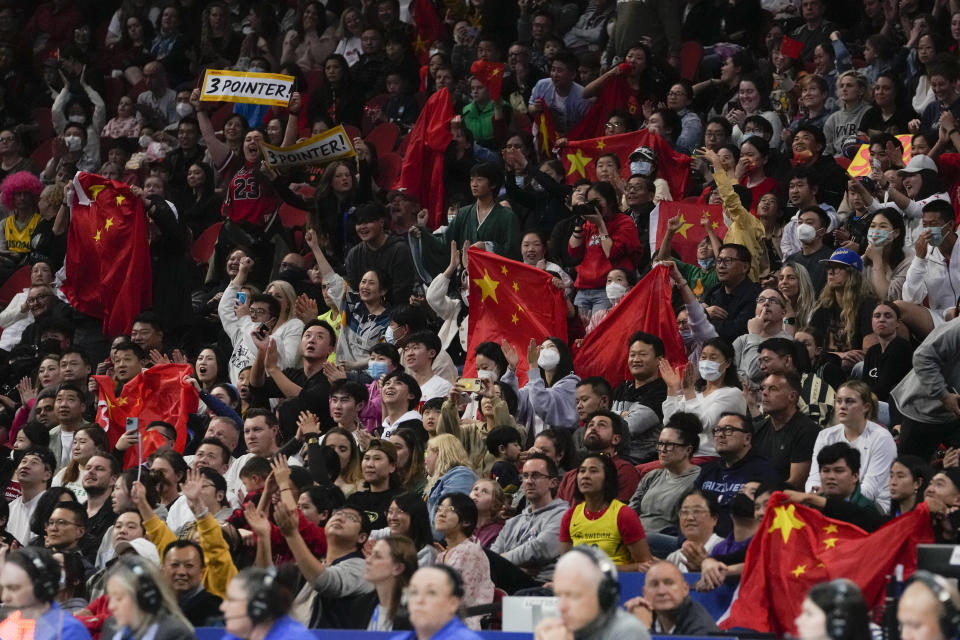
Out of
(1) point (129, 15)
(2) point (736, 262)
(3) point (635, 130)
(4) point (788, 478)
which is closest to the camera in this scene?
(4) point (788, 478)

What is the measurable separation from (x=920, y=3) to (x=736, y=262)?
4857mm

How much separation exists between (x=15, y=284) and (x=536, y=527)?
784 cm

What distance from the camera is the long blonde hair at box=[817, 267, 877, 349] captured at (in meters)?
10.4

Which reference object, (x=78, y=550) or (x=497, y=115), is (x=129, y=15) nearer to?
(x=497, y=115)

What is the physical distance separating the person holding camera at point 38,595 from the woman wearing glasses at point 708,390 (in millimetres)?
3651

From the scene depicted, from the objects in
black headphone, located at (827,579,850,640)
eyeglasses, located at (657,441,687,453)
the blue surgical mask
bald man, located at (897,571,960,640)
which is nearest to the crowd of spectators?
eyeglasses, located at (657,441,687,453)

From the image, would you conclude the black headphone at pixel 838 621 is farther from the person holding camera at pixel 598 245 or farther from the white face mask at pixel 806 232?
the person holding camera at pixel 598 245

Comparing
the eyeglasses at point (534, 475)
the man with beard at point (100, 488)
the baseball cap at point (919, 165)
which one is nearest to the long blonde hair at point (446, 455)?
the eyeglasses at point (534, 475)

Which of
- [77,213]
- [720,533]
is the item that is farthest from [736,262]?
[77,213]

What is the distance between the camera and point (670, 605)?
7215 mm

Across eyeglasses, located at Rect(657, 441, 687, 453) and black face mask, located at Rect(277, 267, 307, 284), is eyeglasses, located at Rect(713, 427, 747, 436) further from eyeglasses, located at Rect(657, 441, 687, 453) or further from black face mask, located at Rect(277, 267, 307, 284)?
black face mask, located at Rect(277, 267, 307, 284)

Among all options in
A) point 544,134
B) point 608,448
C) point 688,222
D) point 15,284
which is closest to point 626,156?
point 544,134

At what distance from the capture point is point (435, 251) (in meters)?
12.8

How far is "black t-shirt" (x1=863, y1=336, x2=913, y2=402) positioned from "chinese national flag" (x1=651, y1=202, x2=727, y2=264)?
2.68 meters
